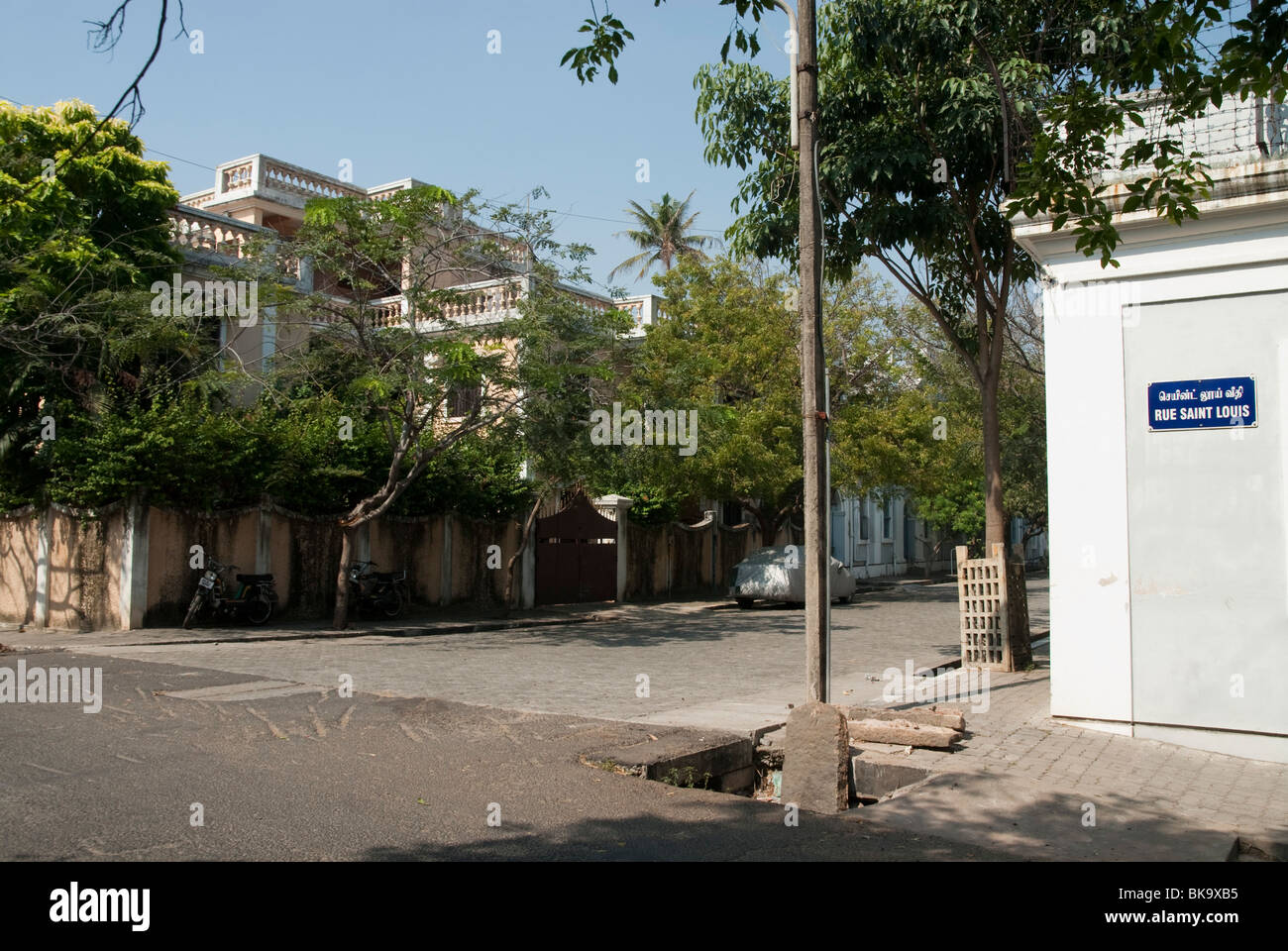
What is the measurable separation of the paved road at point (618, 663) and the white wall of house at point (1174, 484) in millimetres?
2862

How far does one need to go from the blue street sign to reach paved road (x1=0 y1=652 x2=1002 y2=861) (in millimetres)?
4411

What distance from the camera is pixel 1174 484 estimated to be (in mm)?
7945

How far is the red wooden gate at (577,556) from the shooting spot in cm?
2239

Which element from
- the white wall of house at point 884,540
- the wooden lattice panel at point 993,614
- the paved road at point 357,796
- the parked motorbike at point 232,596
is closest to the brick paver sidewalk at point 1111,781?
the paved road at point 357,796

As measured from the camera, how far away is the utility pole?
7543 mm

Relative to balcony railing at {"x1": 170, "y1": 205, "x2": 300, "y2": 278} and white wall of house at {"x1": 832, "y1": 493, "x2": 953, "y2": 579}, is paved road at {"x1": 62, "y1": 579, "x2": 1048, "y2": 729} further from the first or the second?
white wall of house at {"x1": 832, "y1": 493, "x2": 953, "y2": 579}

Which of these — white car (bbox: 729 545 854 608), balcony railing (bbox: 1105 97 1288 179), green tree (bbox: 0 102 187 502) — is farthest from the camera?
white car (bbox: 729 545 854 608)

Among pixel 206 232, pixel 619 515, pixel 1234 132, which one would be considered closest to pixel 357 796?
pixel 1234 132

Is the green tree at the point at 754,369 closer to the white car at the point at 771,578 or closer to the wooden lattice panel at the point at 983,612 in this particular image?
the white car at the point at 771,578

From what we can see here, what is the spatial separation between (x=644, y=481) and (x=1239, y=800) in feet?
60.8

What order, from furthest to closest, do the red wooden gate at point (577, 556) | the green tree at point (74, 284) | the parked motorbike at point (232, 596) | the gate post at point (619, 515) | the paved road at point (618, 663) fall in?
1. the gate post at point (619, 515)
2. the red wooden gate at point (577, 556)
3. the parked motorbike at point (232, 596)
4. the green tree at point (74, 284)
5. the paved road at point (618, 663)

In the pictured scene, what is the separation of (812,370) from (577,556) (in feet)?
52.4

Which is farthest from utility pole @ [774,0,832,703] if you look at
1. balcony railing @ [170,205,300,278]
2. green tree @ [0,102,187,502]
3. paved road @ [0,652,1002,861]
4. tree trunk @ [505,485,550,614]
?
balcony railing @ [170,205,300,278]
